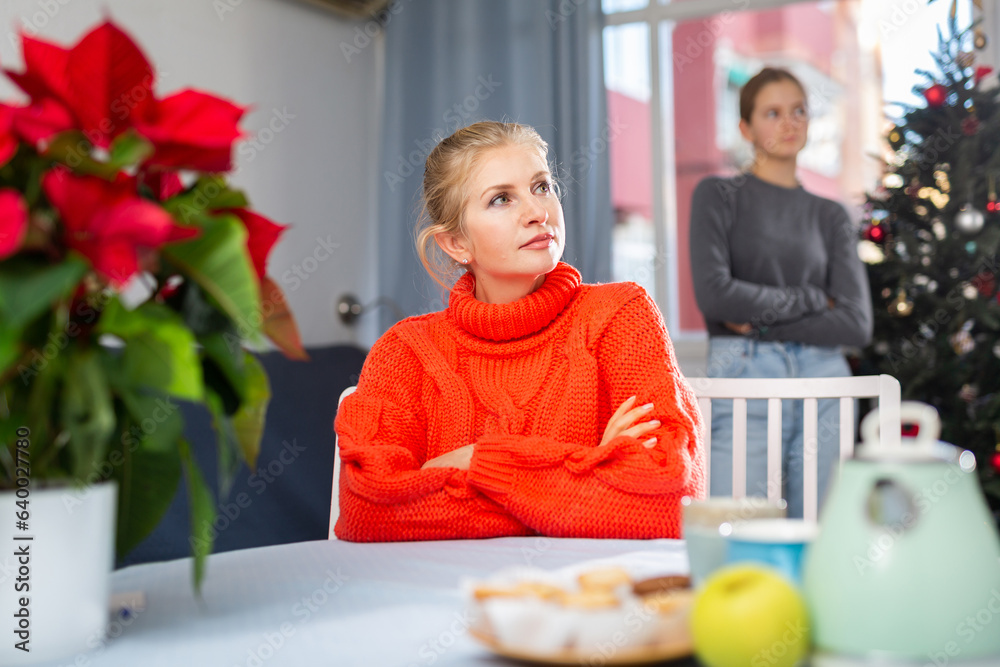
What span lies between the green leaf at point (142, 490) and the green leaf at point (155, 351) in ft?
0.36

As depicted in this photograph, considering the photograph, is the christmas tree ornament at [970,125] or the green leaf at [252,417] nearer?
the green leaf at [252,417]

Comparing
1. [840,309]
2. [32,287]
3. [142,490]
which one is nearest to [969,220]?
[840,309]

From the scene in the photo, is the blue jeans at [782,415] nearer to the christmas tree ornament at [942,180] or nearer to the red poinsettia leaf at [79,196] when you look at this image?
the christmas tree ornament at [942,180]

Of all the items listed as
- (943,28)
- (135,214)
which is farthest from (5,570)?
(943,28)

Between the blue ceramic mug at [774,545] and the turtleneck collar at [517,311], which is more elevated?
the turtleneck collar at [517,311]

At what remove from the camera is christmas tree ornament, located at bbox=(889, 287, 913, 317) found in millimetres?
2971

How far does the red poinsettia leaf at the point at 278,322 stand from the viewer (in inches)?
27.6

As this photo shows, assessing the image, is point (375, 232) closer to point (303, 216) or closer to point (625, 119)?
point (303, 216)

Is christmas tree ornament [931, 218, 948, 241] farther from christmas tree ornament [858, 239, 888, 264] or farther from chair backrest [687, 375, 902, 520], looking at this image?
chair backrest [687, 375, 902, 520]

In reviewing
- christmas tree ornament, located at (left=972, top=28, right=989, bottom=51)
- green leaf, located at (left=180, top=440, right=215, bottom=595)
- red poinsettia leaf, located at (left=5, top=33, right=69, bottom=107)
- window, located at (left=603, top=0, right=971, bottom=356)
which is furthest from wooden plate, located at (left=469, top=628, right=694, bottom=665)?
window, located at (left=603, top=0, right=971, bottom=356)

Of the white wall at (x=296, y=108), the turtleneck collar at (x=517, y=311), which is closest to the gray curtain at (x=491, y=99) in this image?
the white wall at (x=296, y=108)

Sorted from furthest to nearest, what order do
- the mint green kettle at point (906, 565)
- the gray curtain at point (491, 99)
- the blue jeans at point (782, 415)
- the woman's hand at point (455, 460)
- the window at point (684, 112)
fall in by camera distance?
the window at point (684, 112)
the gray curtain at point (491, 99)
the blue jeans at point (782, 415)
the woman's hand at point (455, 460)
the mint green kettle at point (906, 565)

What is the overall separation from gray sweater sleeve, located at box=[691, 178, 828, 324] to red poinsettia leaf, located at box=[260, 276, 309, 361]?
2.10 metres

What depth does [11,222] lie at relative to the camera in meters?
0.55
